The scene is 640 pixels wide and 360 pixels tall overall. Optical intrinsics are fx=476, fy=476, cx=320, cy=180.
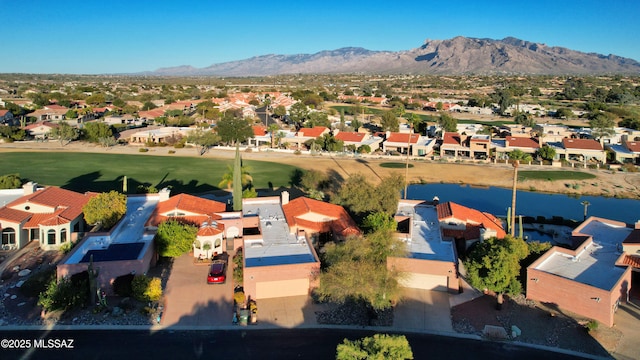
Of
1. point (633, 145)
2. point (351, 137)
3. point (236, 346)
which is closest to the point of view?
point (236, 346)

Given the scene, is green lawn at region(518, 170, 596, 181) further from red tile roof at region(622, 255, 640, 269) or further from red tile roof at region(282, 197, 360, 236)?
red tile roof at region(282, 197, 360, 236)

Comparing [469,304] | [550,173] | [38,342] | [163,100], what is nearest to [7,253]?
[38,342]

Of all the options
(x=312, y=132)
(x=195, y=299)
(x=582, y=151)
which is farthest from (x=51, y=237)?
(x=582, y=151)

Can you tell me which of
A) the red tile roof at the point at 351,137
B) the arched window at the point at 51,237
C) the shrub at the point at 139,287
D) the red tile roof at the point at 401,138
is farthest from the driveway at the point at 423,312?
the red tile roof at the point at 351,137

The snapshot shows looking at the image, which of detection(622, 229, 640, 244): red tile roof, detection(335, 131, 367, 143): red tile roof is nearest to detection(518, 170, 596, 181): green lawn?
detection(335, 131, 367, 143): red tile roof

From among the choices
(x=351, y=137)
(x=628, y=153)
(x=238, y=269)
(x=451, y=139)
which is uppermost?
(x=451, y=139)

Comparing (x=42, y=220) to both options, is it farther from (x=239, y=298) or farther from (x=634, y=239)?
(x=634, y=239)

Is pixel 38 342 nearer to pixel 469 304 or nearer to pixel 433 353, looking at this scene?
pixel 433 353
